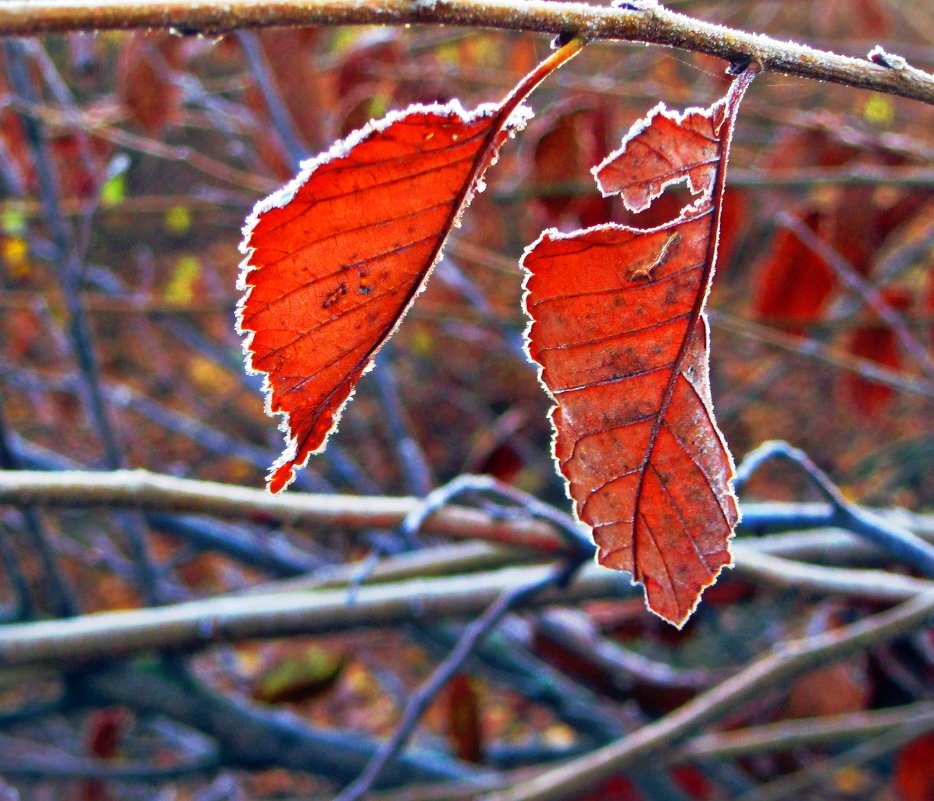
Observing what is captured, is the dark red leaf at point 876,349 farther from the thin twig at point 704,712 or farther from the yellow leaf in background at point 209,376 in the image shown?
the yellow leaf in background at point 209,376

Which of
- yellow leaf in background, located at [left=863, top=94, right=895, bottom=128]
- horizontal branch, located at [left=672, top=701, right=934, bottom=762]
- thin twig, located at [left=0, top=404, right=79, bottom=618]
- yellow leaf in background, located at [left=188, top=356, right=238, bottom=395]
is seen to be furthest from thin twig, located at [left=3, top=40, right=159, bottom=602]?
yellow leaf in background, located at [left=188, top=356, right=238, bottom=395]

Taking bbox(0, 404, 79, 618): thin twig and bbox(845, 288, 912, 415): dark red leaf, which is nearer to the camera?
bbox(0, 404, 79, 618): thin twig

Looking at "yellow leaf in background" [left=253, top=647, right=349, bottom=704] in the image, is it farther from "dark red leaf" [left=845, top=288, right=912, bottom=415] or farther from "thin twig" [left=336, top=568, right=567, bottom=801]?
"dark red leaf" [left=845, top=288, right=912, bottom=415]

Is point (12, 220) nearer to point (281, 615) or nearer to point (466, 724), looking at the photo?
point (281, 615)

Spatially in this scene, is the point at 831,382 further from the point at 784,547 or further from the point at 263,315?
the point at 263,315

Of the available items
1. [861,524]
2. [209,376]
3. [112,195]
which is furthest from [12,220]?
[209,376]

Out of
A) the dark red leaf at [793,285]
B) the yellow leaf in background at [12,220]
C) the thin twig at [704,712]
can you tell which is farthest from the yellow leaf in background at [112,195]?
the thin twig at [704,712]

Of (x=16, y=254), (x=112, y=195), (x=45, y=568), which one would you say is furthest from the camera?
(x=16, y=254)
